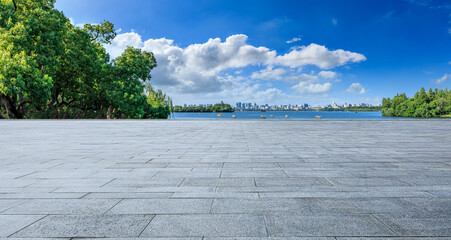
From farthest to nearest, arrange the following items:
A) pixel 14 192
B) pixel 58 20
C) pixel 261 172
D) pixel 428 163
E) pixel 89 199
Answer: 1. pixel 58 20
2. pixel 428 163
3. pixel 261 172
4. pixel 14 192
5. pixel 89 199

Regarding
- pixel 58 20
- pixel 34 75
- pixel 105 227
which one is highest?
pixel 58 20

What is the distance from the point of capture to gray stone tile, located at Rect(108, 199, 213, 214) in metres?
2.78

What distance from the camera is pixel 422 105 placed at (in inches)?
4564

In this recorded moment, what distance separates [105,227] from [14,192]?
2.05 metres

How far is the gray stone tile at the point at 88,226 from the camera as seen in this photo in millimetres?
2299

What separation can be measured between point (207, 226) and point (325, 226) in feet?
3.92

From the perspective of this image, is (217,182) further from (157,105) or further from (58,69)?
(157,105)

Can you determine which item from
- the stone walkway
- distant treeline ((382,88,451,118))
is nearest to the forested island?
the stone walkway

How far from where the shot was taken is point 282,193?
3.34 m

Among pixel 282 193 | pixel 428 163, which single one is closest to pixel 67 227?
pixel 282 193

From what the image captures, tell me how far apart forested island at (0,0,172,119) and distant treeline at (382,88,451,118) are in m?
130

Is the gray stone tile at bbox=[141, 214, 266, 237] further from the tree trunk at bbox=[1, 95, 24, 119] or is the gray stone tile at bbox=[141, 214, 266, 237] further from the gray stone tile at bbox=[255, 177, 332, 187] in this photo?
the tree trunk at bbox=[1, 95, 24, 119]

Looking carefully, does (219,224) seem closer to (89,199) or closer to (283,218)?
(283,218)

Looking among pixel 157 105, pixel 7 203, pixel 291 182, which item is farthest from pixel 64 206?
pixel 157 105
